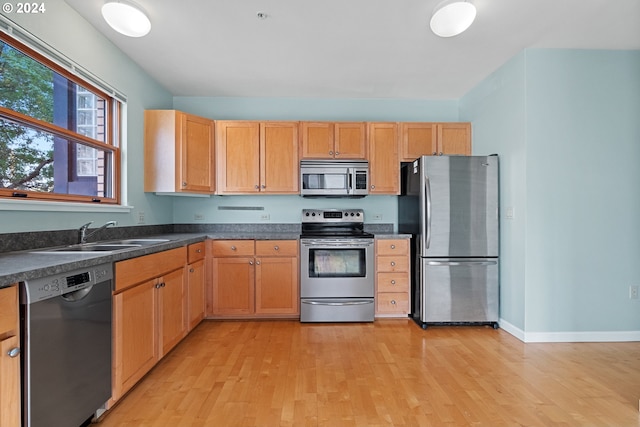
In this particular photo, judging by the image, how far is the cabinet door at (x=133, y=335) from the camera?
186 cm

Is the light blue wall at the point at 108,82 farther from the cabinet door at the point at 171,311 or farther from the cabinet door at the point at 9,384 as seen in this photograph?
the cabinet door at the point at 9,384

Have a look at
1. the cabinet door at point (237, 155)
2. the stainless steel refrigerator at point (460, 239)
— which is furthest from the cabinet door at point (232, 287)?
the stainless steel refrigerator at point (460, 239)

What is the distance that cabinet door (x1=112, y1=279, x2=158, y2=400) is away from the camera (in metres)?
1.86

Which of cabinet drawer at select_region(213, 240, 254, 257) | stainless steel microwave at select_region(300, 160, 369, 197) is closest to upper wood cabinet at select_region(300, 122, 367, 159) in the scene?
stainless steel microwave at select_region(300, 160, 369, 197)

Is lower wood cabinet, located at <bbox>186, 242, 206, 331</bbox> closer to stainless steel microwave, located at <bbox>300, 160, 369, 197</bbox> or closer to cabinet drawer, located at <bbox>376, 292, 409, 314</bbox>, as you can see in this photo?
stainless steel microwave, located at <bbox>300, 160, 369, 197</bbox>

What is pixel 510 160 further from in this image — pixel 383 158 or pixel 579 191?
pixel 383 158

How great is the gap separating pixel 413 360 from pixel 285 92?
3147 millimetres

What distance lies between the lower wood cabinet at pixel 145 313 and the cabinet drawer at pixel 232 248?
65 centimetres

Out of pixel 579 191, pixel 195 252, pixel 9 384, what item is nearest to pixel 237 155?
pixel 195 252

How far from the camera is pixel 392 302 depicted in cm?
355

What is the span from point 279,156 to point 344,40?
149 cm

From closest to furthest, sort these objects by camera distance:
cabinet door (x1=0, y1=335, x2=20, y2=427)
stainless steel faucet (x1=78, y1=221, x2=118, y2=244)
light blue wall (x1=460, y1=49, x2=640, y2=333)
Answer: cabinet door (x1=0, y1=335, x2=20, y2=427)
stainless steel faucet (x1=78, y1=221, x2=118, y2=244)
light blue wall (x1=460, y1=49, x2=640, y2=333)

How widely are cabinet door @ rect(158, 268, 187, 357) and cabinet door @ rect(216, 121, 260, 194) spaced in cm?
130

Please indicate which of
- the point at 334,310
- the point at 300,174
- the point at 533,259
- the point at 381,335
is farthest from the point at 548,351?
the point at 300,174
